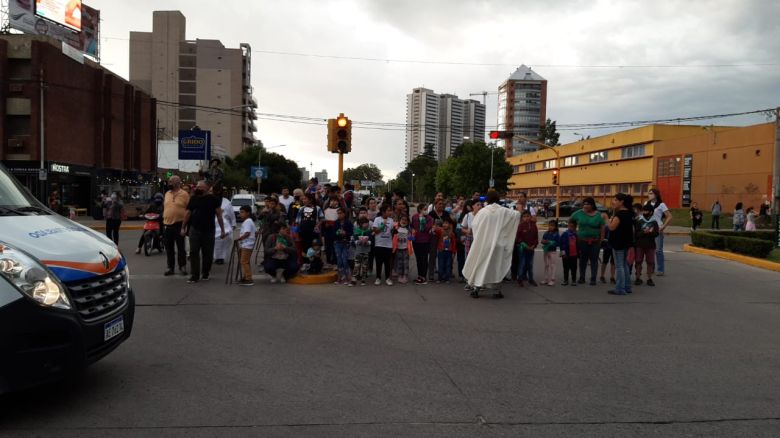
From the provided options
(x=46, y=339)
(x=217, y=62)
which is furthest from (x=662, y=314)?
(x=217, y=62)

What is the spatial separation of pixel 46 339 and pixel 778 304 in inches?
416

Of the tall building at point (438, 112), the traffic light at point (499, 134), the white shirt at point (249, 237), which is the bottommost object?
the white shirt at point (249, 237)

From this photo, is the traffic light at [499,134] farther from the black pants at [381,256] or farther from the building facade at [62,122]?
the building facade at [62,122]

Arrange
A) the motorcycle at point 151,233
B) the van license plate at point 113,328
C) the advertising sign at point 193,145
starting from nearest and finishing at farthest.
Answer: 1. the van license plate at point 113,328
2. the motorcycle at point 151,233
3. the advertising sign at point 193,145

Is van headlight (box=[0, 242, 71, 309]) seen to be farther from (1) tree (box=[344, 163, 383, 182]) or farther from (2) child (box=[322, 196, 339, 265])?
(1) tree (box=[344, 163, 383, 182])

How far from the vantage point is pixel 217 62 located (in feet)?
294

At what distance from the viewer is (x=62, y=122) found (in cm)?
3675

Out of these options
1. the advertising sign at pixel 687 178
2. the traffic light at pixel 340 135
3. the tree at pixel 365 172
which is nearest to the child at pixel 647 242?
the traffic light at pixel 340 135

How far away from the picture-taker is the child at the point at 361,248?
1076cm

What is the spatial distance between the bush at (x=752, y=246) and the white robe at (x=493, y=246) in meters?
→ 9.39

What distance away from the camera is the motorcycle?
1459 cm

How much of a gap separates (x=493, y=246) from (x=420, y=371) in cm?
439

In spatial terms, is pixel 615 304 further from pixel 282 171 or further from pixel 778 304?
pixel 282 171

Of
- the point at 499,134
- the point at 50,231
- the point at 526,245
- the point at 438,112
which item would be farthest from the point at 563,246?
the point at 438,112
